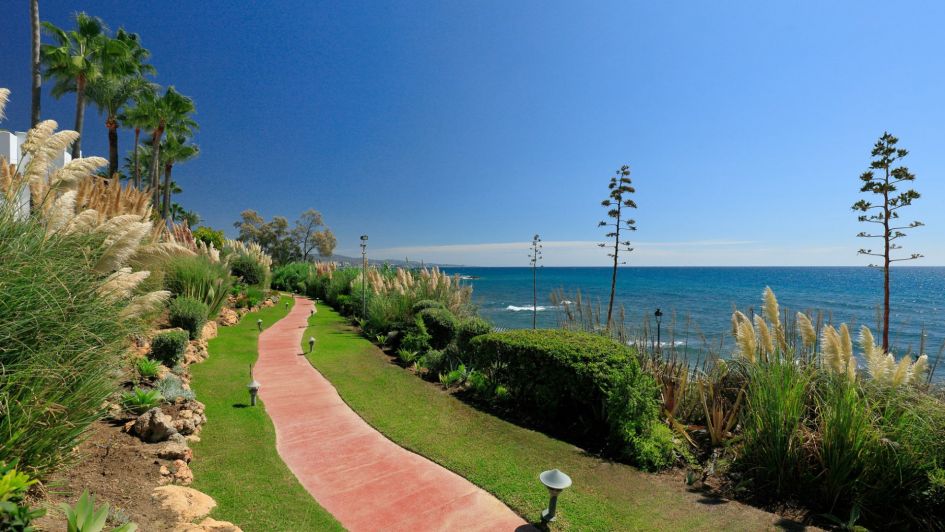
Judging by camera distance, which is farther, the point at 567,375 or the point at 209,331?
the point at 209,331

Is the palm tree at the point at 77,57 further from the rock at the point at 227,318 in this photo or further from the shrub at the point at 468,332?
Result: the shrub at the point at 468,332

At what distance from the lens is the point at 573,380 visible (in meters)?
6.33

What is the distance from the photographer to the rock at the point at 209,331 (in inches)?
426

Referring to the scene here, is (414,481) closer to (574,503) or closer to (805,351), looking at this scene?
(574,503)

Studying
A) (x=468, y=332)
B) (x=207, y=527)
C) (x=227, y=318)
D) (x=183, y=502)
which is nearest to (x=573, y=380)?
(x=468, y=332)

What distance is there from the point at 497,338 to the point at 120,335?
222 inches

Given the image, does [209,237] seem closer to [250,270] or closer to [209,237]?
[209,237]

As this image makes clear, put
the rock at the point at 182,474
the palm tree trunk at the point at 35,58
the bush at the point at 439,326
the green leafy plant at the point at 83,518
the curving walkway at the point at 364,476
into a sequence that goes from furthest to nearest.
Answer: the palm tree trunk at the point at 35,58 → the bush at the point at 439,326 → the rock at the point at 182,474 → the curving walkway at the point at 364,476 → the green leafy plant at the point at 83,518

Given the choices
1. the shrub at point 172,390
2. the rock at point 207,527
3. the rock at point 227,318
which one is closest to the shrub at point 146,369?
the shrub at point 172,390

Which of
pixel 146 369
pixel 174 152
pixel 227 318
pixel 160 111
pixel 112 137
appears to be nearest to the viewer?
pixel 146 369

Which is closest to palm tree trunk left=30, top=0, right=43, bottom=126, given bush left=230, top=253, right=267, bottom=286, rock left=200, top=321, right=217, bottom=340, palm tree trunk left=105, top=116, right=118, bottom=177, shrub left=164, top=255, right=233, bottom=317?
palm tree trunk left=105, top=116, right=118, bottom=177

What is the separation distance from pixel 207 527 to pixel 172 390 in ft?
12.8

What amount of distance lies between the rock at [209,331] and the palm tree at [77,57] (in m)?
18.3

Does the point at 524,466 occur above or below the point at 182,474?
below
